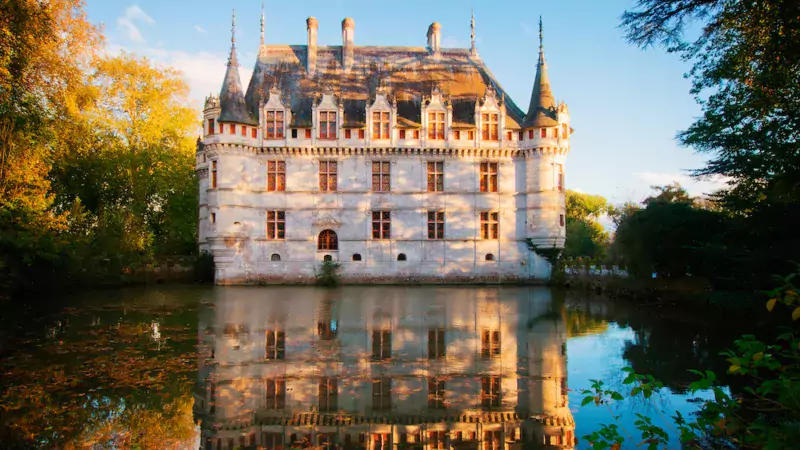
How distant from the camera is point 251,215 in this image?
29469 mm

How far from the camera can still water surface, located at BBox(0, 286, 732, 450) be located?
19.7 feet

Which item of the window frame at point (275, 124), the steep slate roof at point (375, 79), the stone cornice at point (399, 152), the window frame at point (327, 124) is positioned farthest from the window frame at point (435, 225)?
the window frame at point (275, 124)

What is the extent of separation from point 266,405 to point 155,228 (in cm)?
3309

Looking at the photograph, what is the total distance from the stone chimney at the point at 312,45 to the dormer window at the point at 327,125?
13.3 feet

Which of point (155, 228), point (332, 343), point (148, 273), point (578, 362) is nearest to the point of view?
point (578, 362)

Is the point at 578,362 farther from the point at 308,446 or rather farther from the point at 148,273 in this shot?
the point at 148,273

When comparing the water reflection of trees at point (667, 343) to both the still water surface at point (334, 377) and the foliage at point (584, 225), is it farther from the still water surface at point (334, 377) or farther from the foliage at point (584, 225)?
the foliage at point (584, 225)

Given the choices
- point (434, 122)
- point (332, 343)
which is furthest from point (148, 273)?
point (332, 343)

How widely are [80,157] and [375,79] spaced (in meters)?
18.8

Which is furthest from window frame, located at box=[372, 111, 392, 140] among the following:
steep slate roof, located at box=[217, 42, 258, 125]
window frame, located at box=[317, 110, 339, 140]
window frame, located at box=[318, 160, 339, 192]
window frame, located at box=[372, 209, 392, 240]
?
steep slate roof, located at box=[217, 42, 258, 125]

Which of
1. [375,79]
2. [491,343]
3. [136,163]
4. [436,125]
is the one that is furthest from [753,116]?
[136,163]

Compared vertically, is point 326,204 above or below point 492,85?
below

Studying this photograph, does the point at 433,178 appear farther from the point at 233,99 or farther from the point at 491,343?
the point at 491,343

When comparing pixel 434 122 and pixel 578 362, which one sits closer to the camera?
pixel 578 362
